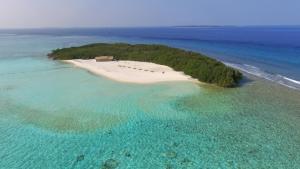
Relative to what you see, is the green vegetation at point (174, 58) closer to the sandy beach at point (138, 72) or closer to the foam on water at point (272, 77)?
the sandy beach at point (138, 72)

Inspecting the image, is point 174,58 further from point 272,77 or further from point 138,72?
point 272,77

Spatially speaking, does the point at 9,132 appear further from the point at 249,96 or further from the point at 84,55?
the point at 84,55

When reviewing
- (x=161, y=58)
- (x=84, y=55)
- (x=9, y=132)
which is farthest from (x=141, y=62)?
(x=9, y=132)

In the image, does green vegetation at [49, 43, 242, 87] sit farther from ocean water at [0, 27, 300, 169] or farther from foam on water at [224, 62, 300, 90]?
foam on water at [224, 62, 300, 90]

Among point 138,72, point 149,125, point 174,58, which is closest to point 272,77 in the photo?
point 174,58

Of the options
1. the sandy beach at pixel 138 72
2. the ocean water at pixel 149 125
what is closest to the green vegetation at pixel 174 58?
the sandy beach at pixel 138 72
